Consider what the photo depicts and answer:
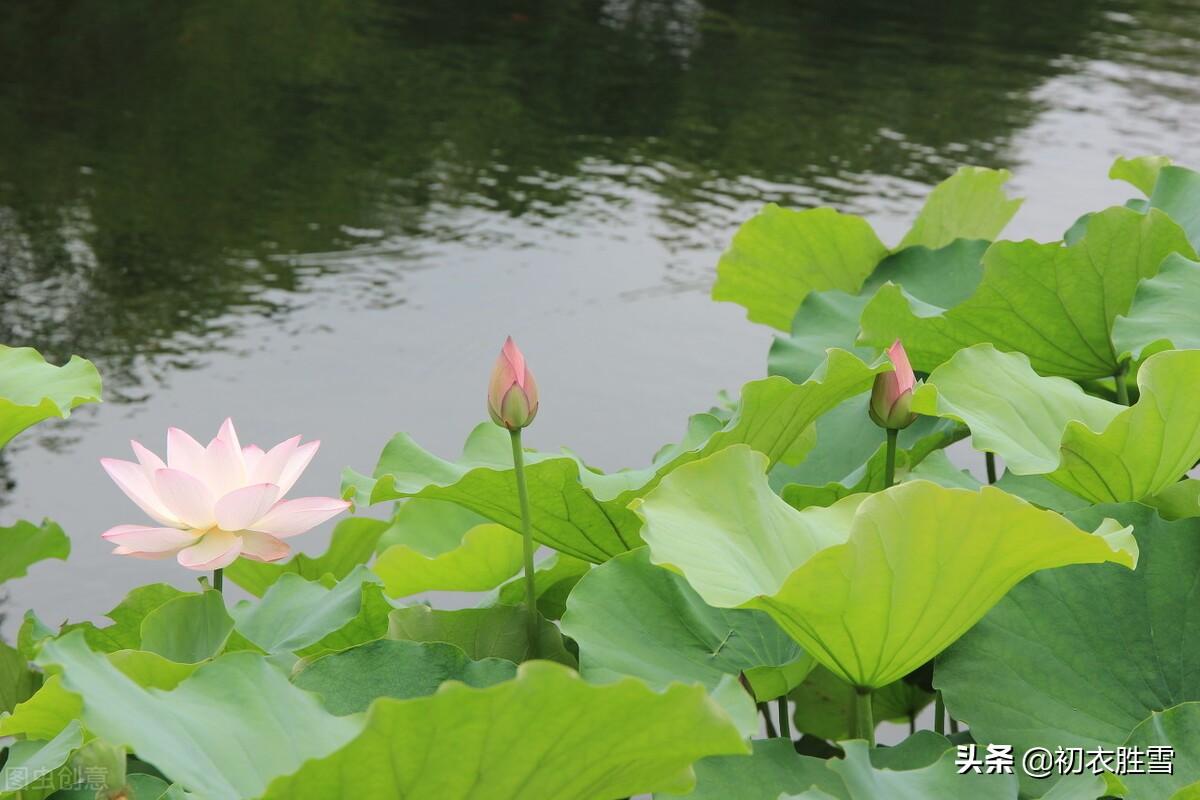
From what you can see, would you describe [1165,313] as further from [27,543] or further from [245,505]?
[27,543]

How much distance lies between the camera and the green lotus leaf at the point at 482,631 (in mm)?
747

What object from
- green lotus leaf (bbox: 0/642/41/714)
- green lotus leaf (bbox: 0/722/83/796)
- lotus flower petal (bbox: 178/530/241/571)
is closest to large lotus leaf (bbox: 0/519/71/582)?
green lotus leaf (bbox: 0/642/41/714)

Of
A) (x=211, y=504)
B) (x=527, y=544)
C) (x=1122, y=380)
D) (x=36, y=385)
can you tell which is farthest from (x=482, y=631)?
(x=1122, y=380)

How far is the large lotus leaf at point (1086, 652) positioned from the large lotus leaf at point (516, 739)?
26cm

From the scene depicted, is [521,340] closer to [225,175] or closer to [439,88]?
[225,175]

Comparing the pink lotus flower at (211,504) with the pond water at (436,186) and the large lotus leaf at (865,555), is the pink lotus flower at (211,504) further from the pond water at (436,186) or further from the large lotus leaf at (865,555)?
the pond water at (436,186)

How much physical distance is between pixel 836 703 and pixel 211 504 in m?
0.47

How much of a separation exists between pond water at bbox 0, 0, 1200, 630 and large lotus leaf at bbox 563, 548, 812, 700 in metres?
0.89

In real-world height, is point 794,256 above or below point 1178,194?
below

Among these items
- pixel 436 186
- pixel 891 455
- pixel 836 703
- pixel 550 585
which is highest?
pixel 891 455

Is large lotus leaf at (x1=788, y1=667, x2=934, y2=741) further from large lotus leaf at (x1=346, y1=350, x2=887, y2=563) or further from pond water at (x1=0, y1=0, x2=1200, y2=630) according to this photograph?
pond water at (x1=0, y1=0, x2=1200, y2=630)

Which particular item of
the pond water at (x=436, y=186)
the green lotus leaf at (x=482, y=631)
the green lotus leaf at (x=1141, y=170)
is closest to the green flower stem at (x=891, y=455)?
the green lotus leaf at (x=482, y=631)

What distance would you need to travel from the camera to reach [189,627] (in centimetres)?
75

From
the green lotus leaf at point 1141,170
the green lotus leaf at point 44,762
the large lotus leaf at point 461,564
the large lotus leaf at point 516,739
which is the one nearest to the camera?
the large lotus leaf at point 516,739
